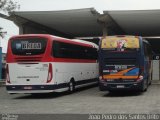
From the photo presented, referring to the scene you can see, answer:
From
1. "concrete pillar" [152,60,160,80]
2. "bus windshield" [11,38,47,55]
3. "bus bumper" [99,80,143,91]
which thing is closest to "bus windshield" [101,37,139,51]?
"bus bumper" [99,80,143,91]

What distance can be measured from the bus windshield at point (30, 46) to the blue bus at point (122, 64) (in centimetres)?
303

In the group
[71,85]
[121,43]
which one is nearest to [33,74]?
[71,85]

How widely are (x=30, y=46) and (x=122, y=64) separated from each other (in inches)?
176

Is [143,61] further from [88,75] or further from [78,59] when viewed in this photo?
[88,75]

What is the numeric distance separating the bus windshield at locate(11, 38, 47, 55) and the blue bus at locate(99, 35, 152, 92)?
303cm

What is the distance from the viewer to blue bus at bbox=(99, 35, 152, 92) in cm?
2153

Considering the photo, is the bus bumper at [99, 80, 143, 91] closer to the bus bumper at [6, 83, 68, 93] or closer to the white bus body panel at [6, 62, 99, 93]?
the white bus body panel at [6, 62, 99, 93]

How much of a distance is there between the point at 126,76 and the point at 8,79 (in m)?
5.63

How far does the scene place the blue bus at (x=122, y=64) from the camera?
2153cm

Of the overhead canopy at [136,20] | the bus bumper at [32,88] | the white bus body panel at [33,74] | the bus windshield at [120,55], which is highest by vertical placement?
the overhead canopy at [136,20]

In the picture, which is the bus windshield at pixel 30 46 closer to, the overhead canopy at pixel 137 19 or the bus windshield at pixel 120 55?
the bus windshield at pixel 120 55

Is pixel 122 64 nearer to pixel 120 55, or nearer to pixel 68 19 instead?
pixel 120 55

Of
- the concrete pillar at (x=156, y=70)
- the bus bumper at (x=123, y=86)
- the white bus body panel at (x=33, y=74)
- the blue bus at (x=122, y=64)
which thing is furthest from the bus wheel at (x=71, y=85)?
the concrete pillar at (x=156, y=70)

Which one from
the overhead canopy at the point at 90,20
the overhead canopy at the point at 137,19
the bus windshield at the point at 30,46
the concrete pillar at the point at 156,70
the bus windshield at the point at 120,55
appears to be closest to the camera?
the bus windshield at the point at 30,46
